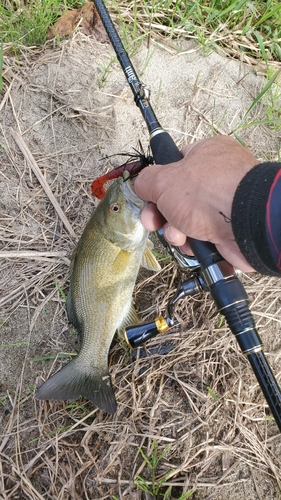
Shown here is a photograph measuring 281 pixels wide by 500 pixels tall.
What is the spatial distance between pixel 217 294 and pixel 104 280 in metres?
1.10

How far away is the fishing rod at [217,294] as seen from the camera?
184 cm

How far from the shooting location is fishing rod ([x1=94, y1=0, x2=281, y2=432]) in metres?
1.84

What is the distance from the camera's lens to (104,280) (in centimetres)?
286

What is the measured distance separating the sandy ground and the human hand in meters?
0.94

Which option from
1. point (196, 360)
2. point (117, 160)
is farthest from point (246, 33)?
point (196, 360)

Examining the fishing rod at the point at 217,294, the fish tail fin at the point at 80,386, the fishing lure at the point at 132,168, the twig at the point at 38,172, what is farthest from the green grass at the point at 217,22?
the fish tail fin at the point at 80,386

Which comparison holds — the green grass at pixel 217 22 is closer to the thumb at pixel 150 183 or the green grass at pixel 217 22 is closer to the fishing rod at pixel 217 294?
the fishing rod at pixel 217 294

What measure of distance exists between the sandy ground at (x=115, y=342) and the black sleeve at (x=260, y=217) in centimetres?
115

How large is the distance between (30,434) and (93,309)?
909 mm

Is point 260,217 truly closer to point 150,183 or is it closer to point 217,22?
point 150,183

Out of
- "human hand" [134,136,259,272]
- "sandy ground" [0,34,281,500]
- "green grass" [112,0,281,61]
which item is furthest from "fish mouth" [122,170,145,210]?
"green grass" [112,0,281,61]

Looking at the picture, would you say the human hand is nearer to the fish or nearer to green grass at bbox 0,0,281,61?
the fish

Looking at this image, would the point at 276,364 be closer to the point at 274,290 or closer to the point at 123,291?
the point at 274,290

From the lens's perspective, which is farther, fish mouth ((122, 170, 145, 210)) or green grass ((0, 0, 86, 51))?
green grass ((0, 0, 86, 51))
